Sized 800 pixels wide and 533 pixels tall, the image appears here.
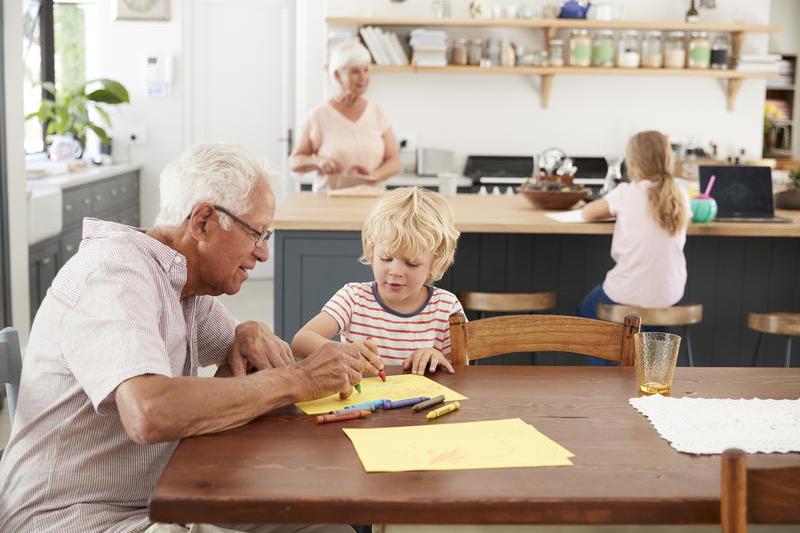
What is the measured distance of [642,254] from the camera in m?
3.47

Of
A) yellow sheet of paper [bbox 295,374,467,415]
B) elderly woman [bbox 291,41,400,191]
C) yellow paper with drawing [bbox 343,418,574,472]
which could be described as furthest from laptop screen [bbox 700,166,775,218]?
yellow paper with drawing [bbox 343,418,574,472]

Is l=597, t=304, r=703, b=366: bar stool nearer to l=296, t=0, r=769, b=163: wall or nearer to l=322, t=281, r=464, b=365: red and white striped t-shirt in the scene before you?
l=322, t=281, r=464, b=365: red and white striped t-shirt

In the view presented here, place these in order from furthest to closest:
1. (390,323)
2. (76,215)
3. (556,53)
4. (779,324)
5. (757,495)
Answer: (556,53), (76,215), (779,324), (390,323), (757,495)

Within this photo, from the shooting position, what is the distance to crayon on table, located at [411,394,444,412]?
1646 mm

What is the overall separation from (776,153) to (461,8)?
3.53 meters

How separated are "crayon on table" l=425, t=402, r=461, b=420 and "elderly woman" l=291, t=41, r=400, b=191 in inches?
123

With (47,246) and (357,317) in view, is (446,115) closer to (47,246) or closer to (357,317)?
(47,246)

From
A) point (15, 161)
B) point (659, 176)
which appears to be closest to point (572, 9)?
point (659, 176)

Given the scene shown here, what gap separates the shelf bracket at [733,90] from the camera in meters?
6.86

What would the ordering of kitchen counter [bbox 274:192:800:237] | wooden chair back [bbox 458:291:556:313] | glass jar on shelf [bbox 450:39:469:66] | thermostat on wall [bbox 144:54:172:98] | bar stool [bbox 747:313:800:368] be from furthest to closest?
thermostat on wall [bbox 144:54:172:98]
glass jar on shelf [bbox 450:39:469:66]
kitchen counter [bbox 274:192:800:237]
wooden chair back [bbox 458:291:556:313]
bar stool [bbox 747:313:800:368]

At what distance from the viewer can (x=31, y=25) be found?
687 cm

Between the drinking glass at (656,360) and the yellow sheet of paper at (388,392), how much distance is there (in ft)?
1.14

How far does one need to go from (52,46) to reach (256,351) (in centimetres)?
602

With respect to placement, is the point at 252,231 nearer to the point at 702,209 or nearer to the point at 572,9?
the point at 702,209
